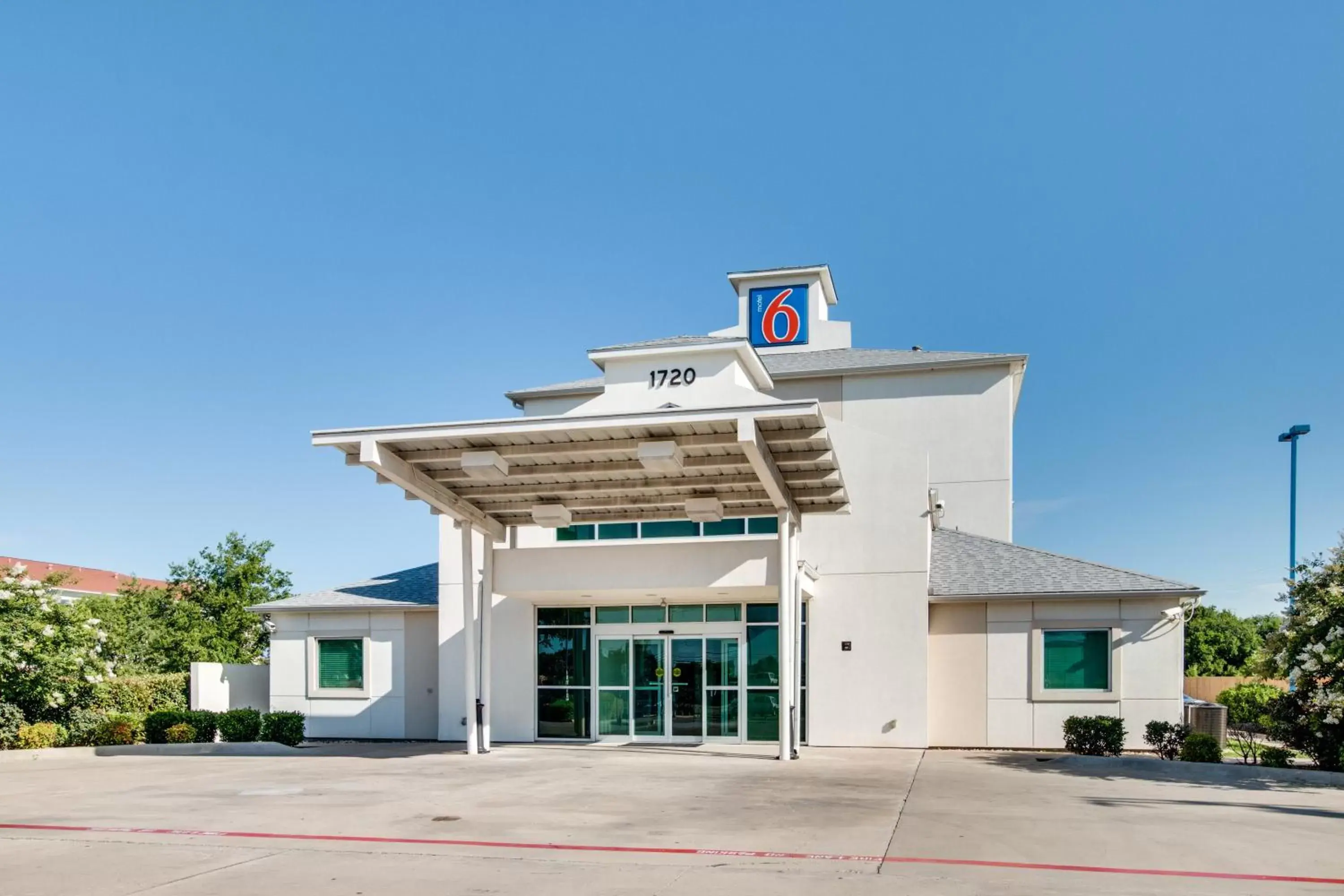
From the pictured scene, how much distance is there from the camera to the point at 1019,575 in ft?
77.5

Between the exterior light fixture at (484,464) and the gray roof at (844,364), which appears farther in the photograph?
the gray roof at (844,364)

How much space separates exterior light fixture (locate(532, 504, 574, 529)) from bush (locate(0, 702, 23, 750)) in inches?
443

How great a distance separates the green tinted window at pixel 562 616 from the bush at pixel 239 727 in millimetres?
6606

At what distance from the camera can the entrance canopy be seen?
17453 millimetres

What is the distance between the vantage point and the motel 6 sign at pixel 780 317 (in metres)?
34.9

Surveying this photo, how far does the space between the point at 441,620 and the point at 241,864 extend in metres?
15.1

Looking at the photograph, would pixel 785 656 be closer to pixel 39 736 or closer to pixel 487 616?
pixel 487 616

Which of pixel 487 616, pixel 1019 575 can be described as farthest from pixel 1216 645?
pixel 487 616

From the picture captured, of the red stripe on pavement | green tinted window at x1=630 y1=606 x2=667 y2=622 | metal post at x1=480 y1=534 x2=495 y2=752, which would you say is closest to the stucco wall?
green tinted window at x1=630 y1=606 x2=667 y2=622

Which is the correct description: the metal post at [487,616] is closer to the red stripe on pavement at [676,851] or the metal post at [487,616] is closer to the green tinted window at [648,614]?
the green tinted window at [648,614]

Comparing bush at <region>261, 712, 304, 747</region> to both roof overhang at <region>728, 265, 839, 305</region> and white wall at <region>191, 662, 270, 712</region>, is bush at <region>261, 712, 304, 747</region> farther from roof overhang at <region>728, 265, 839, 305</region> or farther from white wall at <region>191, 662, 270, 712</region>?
roof overhang at <region>728, 265, 839, 305</region>

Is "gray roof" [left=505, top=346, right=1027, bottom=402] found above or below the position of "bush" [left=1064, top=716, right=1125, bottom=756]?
above

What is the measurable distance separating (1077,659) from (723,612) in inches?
296

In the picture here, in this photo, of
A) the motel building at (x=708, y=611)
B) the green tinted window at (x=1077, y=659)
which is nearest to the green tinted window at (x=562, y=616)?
the motel building at (x=708, y=611)
